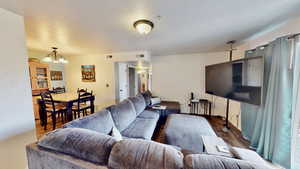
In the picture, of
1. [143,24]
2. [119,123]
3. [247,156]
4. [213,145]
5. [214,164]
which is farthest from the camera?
[119,123]

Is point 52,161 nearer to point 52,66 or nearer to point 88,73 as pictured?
point 88,73

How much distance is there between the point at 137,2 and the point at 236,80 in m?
2.34

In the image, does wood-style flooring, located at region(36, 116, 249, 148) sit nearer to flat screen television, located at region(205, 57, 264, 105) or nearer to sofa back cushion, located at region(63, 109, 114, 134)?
flat screen television, located at region(205, 57, 264, 105)

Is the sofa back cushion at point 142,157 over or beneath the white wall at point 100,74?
beneath

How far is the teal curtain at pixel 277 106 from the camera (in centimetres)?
162

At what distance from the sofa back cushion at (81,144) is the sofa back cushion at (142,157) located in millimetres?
92

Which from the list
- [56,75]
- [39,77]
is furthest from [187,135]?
[56,75]

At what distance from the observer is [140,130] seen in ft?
6.54

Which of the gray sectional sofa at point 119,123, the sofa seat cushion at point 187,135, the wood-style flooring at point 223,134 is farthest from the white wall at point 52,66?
the sofa seat cushion at point 187,135

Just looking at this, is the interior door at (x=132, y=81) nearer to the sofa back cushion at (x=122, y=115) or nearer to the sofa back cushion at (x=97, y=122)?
the sofa back cushion at (x=122, y=115)

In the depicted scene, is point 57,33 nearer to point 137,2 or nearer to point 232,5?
point 137,2

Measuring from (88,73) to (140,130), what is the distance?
3533mm

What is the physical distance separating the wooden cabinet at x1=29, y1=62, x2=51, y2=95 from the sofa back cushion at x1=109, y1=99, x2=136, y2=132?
10.8 feet

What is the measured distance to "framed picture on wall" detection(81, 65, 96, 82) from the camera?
14.5ft
